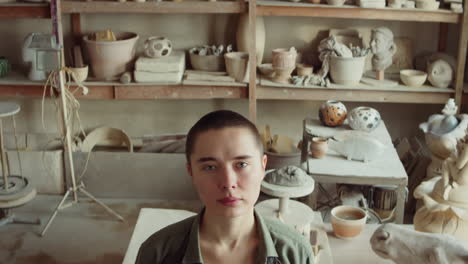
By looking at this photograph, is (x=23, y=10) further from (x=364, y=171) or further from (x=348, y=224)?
(x=348, y=224)

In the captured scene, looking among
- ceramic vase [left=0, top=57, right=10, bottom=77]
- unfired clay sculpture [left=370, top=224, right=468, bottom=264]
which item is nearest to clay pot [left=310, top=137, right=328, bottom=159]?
unfired clay sculpture [left=370, top=224, right=468, bottom=264]

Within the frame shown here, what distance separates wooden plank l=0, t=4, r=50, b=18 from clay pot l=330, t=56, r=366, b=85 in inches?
76.4

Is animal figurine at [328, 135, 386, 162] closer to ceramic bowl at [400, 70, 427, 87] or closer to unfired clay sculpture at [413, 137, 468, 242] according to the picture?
unfired clay sculpture at [413, 137, 468, 242]

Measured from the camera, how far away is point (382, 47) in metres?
4.19

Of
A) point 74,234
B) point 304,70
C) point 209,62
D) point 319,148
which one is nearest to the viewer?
point 319,148

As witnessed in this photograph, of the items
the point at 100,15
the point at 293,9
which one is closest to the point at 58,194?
the point at 100,15

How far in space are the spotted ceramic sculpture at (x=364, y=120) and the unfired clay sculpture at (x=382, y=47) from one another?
1.90 feet

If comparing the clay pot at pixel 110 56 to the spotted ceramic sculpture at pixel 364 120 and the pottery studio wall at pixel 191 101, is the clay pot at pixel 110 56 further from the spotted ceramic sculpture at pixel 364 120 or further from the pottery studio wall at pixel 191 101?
the spotted ceramic sculpture at pixel 364 120

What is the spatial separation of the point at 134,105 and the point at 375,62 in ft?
6.10

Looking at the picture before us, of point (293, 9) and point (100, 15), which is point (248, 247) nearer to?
point (293, 9)

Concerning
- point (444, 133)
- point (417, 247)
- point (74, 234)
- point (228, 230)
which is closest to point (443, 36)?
point (444, 133)

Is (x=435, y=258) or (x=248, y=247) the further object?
(x=435, y=258)

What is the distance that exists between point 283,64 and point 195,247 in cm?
284

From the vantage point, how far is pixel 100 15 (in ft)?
14.8
